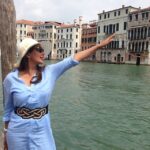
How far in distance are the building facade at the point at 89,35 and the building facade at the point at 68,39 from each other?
5.59ft

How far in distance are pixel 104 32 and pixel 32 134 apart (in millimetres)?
60077

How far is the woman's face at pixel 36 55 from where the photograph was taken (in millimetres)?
2506

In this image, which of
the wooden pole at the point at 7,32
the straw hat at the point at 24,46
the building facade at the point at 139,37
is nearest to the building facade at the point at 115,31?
the building facade at the point at 139,37

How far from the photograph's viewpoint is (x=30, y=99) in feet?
7.78

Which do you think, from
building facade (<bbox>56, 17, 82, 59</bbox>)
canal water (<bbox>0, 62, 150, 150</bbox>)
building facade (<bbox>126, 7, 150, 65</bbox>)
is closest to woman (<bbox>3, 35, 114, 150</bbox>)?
canal water (<bbox>0, 62, 150, 150</bbox>)

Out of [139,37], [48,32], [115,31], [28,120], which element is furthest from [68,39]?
[28,120]

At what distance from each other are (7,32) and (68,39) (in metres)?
70.9

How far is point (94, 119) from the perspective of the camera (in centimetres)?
854

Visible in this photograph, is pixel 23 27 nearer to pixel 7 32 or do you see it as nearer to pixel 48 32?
pixel 48 32

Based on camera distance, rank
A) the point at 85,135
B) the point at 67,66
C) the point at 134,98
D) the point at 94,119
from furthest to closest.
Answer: the point at 134,98 → the point at 94,119 → the point at 85,135 → the point at 67,66

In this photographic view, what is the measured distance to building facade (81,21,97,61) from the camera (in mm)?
65312

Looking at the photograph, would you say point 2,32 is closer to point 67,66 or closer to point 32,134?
point 67,66

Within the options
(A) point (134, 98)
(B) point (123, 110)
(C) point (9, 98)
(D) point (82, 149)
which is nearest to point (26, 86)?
(C) point (9, 98)

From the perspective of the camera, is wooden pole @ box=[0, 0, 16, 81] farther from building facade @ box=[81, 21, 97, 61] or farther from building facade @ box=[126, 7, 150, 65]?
building facade @ box=[81, 21, 97, 61]
